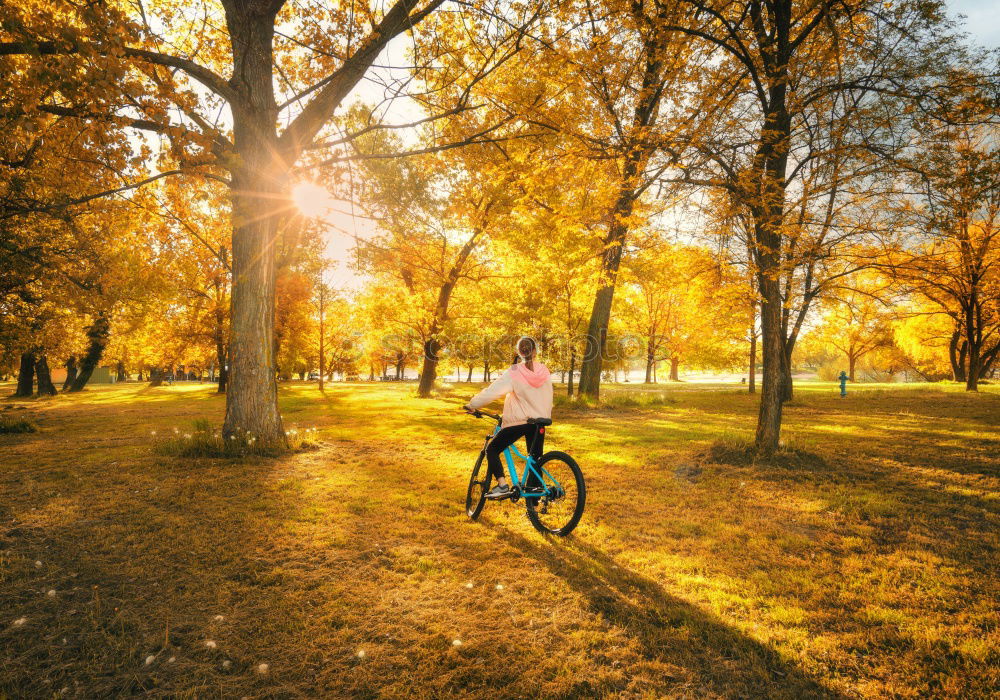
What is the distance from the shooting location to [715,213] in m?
9.20

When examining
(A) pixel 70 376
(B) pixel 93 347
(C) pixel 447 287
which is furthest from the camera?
(A) pixel 70 376

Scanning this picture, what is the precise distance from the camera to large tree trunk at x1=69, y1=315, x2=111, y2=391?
78.5 feet

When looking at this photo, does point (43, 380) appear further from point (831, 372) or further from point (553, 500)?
point (831, 372)

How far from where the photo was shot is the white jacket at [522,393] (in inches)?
203

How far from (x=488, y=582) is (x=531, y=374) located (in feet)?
7.47

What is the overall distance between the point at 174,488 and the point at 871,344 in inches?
2086

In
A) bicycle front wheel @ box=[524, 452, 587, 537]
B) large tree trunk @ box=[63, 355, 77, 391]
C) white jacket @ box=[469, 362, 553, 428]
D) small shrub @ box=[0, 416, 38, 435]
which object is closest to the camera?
bicycle front wheel @ box=[524, 452, 587, 537]

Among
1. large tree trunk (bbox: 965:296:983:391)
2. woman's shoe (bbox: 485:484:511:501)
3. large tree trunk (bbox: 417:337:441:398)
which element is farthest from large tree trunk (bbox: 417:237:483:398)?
large tree trunk (bbox: 965:296:983:391)

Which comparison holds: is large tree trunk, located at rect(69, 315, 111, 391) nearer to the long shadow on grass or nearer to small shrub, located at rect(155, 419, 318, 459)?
small shrub, located at rect(155, 419, 318, 459)

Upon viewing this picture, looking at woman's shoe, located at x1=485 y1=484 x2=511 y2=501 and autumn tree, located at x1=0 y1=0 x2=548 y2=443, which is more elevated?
autumn tree, located at x1=0 y1=0 x2=548 y2=443

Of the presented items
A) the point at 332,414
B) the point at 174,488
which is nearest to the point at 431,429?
the point at 332,414


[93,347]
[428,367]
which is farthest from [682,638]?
[93,347]

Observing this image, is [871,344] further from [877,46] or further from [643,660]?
[643,660]

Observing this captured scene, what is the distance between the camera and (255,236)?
8.48 meters
